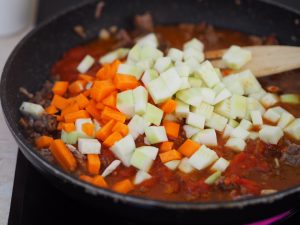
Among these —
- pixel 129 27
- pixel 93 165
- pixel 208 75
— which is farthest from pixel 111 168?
pixel 129 27

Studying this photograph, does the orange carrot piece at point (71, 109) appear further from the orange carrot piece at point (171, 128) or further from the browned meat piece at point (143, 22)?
the browned meat piece at point (143, 22)

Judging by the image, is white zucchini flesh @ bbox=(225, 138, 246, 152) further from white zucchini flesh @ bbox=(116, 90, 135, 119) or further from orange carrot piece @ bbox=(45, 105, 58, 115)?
orange carrot piece @ bbox=(45, 105, 58, 115)

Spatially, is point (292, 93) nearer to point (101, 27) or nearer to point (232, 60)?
point (232, 60)

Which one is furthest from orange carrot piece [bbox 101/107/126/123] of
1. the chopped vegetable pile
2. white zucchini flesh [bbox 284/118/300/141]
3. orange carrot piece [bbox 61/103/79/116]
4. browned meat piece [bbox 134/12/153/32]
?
browned meat piece [bbox 134/12/153/32]

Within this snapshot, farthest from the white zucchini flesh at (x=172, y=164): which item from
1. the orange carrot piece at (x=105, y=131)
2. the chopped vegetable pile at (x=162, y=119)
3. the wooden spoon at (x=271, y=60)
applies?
the wooden spoon at (x=271, y=60)

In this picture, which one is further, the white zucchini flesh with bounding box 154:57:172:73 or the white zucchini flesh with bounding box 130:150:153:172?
the white zucchini flesh with bounding box 154:57:172:73

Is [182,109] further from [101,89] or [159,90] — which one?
[101,89]
